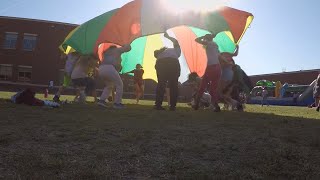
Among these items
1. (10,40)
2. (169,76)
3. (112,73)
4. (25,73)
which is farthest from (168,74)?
(10,40)

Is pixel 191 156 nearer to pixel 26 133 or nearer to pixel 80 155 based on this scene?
pixel 80 155

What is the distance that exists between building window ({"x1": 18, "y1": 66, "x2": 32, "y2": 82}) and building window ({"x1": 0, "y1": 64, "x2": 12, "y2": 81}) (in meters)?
1.03

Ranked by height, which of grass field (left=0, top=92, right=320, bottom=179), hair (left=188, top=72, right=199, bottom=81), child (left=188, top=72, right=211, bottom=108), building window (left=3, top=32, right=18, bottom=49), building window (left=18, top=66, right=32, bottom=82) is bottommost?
grass field (left=0, top=92, right=320, bottom=179)

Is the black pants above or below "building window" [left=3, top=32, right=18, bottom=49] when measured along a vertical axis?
below

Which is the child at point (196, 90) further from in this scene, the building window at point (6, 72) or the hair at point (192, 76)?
the building window at point (6, 72)

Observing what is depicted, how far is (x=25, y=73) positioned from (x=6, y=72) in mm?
1953

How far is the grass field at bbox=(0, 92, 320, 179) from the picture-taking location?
3.82m

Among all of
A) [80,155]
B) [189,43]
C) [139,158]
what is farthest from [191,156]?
[189,43]

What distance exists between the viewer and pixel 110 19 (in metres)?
12.0

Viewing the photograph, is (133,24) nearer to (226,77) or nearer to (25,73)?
(226,77)

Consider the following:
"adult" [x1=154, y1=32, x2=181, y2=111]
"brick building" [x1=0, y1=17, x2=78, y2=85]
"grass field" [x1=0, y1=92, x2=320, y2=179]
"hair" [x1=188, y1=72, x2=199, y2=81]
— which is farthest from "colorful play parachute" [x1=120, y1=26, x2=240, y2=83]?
"brick building" [x1=0, y1=17, x2=78, y2=85]

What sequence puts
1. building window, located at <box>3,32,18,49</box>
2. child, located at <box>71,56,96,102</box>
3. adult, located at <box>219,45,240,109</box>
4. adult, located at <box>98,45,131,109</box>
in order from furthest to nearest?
building window, located at <box>3,32,18,49</box> → child, located at <box>71,56,96,102</box> → adult, located at <box>219,45,240,109</box> → adult, located at <box>98,45,131,109</box>

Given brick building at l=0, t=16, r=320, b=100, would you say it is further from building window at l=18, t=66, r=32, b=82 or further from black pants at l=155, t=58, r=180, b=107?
black pants at l=155, t=58, r=180, b=107

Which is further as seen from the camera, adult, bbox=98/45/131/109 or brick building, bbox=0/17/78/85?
brick building, bbox=0/17/78/85
